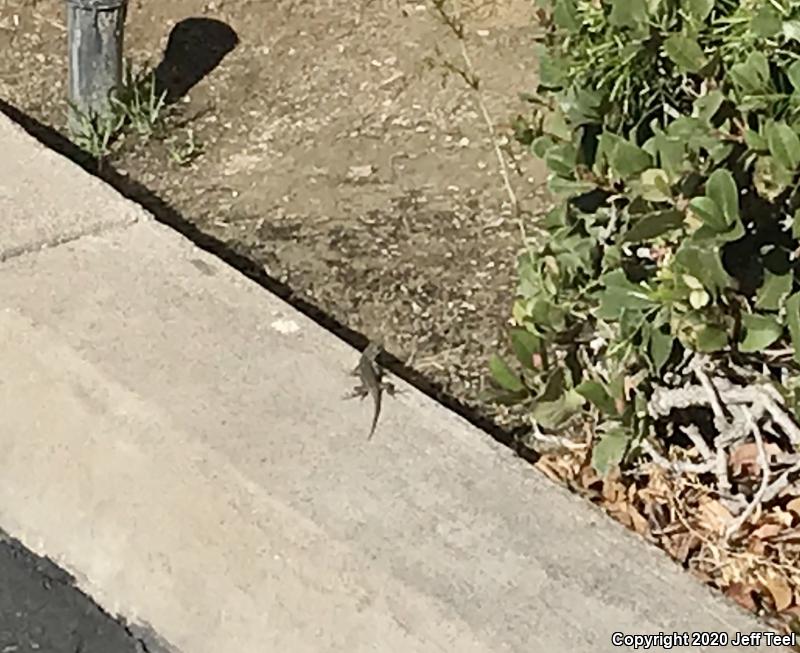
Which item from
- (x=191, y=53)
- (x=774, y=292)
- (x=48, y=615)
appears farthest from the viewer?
(x=191, y=53)

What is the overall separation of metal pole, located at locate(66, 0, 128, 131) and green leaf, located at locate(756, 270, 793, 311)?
7.32 feet

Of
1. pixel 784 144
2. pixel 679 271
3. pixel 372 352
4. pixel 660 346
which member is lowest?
pixel 372 352

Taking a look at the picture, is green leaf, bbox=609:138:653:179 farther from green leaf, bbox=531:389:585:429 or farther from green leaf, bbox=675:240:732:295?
green leaf, bbox=531:389:585:429

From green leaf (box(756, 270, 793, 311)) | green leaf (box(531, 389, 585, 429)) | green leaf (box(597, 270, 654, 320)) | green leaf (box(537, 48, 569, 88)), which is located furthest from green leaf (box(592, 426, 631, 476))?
green leaf (box(537, 48, 569, 88))

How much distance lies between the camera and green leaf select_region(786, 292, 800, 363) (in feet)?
9.99

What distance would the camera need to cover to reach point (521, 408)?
389 centimetres

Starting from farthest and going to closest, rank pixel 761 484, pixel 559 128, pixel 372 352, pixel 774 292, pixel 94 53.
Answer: pixel 94 53 < pixel 372 352 < pixel 559 128 < pixel 761 484 < pixel 774 292

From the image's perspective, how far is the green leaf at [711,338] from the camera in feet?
10.3

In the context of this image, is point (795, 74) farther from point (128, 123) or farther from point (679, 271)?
point (128, 123)

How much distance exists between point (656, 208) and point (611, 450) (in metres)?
0.51

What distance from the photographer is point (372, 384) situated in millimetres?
3646

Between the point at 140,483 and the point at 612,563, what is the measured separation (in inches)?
35.9

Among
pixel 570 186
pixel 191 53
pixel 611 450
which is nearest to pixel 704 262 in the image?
pixel 570 186

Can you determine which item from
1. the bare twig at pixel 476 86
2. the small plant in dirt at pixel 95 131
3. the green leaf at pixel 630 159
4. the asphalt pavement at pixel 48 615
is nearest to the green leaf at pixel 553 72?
the bare twig at pixel 476 86
